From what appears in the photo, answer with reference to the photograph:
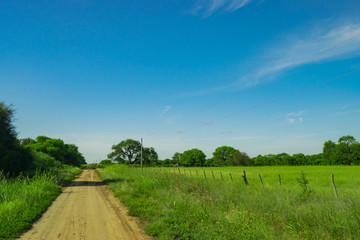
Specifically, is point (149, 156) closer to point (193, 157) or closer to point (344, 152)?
point (193, 157)

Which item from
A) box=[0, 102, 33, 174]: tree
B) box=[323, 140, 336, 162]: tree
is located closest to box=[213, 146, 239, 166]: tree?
box=[323, 140, 336, 162]: tree

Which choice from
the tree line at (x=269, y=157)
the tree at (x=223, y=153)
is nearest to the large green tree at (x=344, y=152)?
the tree line at (x=269, y=157)

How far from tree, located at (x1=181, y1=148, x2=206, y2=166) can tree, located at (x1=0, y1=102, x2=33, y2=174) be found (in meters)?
108

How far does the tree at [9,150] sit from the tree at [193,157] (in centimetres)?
10811

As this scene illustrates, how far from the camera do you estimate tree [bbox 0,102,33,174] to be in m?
18.9

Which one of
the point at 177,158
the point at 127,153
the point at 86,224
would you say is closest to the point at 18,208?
the point at 86,224

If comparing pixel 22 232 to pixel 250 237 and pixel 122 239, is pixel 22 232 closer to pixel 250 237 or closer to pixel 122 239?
pixel 122 239

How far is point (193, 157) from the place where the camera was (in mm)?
126312

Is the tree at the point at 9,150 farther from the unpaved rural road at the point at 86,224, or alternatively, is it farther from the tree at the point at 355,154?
the tree at the point at 355,154

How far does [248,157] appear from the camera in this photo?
10394cm

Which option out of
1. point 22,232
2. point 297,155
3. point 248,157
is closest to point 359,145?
point 297,155

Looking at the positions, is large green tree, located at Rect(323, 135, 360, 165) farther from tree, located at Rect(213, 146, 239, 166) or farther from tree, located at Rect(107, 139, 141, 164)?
tree, located at Rect(107, 139, 141, 164)

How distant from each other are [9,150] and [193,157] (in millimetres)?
110914

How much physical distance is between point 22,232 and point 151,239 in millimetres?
4101
